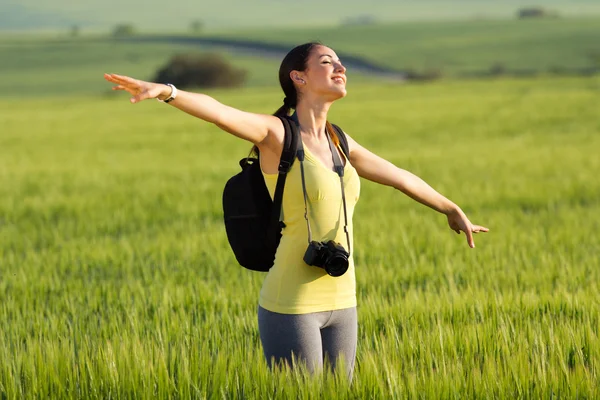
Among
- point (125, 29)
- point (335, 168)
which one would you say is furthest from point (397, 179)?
point (125, 29)

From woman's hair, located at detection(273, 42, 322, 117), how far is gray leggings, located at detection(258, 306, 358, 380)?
717mm

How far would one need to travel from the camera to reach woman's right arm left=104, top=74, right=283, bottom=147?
3109mm

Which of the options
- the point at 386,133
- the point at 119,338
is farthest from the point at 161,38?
the point at 119,338

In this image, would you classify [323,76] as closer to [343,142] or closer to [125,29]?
[343,142]

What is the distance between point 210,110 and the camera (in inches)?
126

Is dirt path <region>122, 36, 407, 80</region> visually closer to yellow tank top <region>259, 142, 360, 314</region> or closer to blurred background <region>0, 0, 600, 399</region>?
blurred background <region>0, 0, 600, 399</region>

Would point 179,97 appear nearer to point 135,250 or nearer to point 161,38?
point 135,250

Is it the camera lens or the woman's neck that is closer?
the camera lens

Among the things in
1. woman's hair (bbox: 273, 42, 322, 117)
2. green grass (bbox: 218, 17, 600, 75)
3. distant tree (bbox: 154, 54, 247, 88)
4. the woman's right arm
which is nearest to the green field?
green grass (bbox: 218, 17, 600, 75)

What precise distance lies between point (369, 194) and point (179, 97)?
33.8ft

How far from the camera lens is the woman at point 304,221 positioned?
11.0ft

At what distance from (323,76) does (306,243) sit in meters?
0.58

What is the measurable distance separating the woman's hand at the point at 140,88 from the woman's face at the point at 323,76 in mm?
569

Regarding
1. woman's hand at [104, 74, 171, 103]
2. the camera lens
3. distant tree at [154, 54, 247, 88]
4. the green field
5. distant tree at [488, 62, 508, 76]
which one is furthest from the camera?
distant tree at [154, 54, 247, 88]
